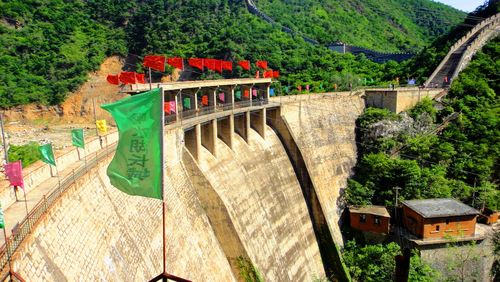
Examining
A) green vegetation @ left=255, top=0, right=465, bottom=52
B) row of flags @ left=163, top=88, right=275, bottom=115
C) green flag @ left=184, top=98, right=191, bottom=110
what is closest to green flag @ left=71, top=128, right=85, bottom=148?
row of flags @ left=163, top=88, right=275, bottom=115

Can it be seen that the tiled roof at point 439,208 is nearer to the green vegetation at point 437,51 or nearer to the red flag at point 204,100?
the red flag at point 204,100

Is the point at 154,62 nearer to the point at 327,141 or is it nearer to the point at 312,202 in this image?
the point at 312,202

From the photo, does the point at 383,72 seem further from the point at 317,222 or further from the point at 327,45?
the point at 317,222

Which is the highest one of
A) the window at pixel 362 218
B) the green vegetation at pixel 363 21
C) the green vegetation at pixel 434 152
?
the green vegetation at pixel 363 21

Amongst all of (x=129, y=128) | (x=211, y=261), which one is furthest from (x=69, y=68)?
(x=129, y=128)

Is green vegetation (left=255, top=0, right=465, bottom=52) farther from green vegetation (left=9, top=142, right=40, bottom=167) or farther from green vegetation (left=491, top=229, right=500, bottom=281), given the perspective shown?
green vegetation (left=491, top=229, right=500, bottom=281)

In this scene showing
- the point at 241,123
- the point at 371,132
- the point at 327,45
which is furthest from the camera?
the point at 327,45


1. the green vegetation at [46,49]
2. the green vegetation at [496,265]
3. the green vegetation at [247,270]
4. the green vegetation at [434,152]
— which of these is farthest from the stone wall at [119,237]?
the green vegetation at [46,49]
